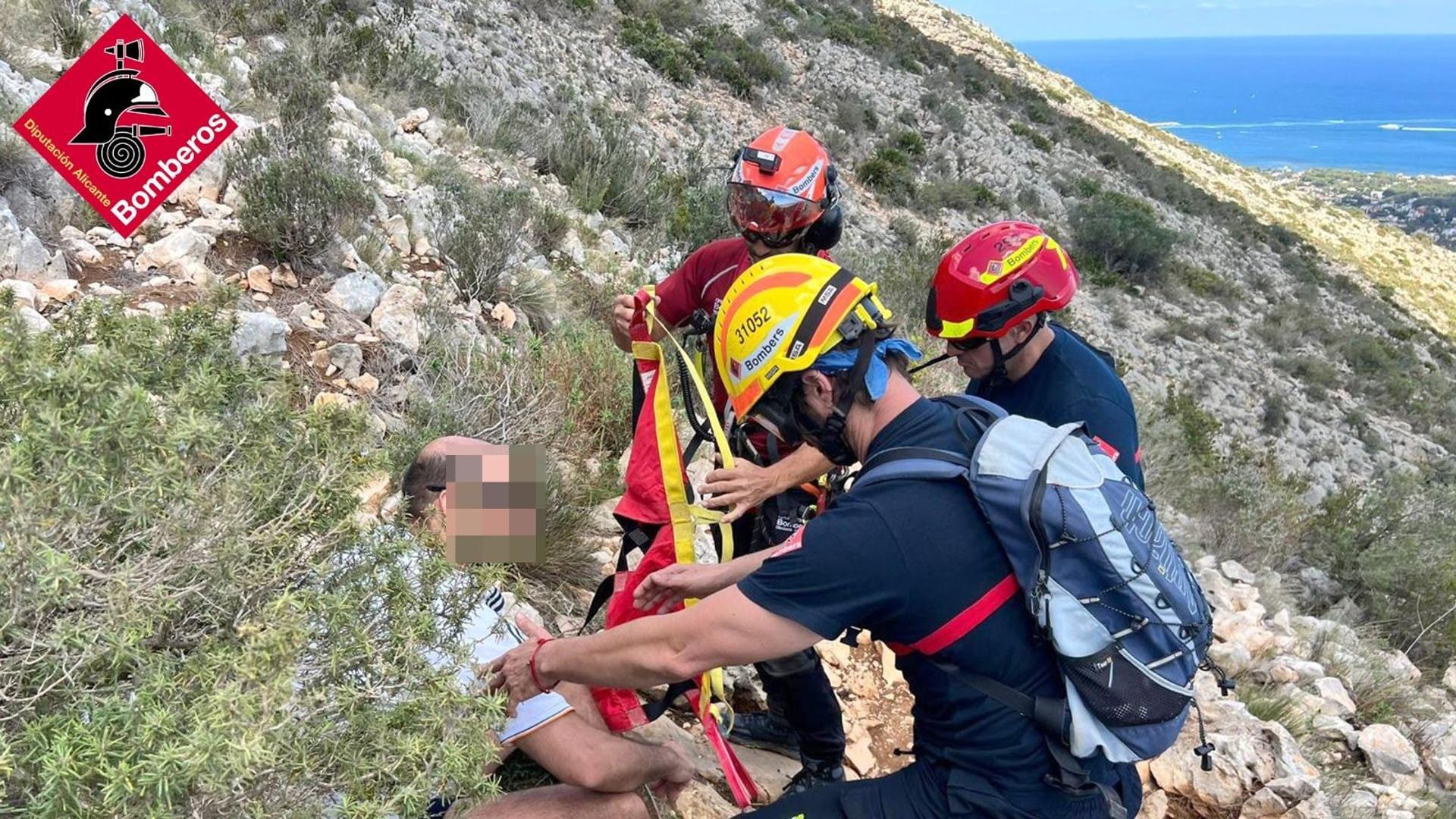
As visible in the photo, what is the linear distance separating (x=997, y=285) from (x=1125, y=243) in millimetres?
18356

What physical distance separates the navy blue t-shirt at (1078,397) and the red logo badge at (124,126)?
4.29 m

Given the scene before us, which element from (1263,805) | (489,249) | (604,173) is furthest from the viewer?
(604,173)

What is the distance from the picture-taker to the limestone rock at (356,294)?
4551mm

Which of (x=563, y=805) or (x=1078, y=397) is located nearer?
(x=563, y=805)

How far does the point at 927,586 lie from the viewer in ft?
5.69

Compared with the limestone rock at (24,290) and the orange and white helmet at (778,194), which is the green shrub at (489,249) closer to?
the limestone rock at (24,290)

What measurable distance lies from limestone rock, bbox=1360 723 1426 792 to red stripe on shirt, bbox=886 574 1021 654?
3642mm

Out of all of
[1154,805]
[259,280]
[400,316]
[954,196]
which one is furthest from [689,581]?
[954,196]

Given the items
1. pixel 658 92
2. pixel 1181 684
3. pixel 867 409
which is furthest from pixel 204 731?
pixel 658 92

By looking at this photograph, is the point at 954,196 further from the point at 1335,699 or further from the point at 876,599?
the point at 876,599

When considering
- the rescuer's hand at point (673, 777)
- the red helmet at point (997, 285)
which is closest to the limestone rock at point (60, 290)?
the rescuer's hand at point (673, 777)

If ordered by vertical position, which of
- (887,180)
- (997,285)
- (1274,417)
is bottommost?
(1274,417)

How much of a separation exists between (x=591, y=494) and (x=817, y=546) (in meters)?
2.48

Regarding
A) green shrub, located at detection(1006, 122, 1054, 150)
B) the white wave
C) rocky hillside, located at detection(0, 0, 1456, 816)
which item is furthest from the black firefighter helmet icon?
the white wave
